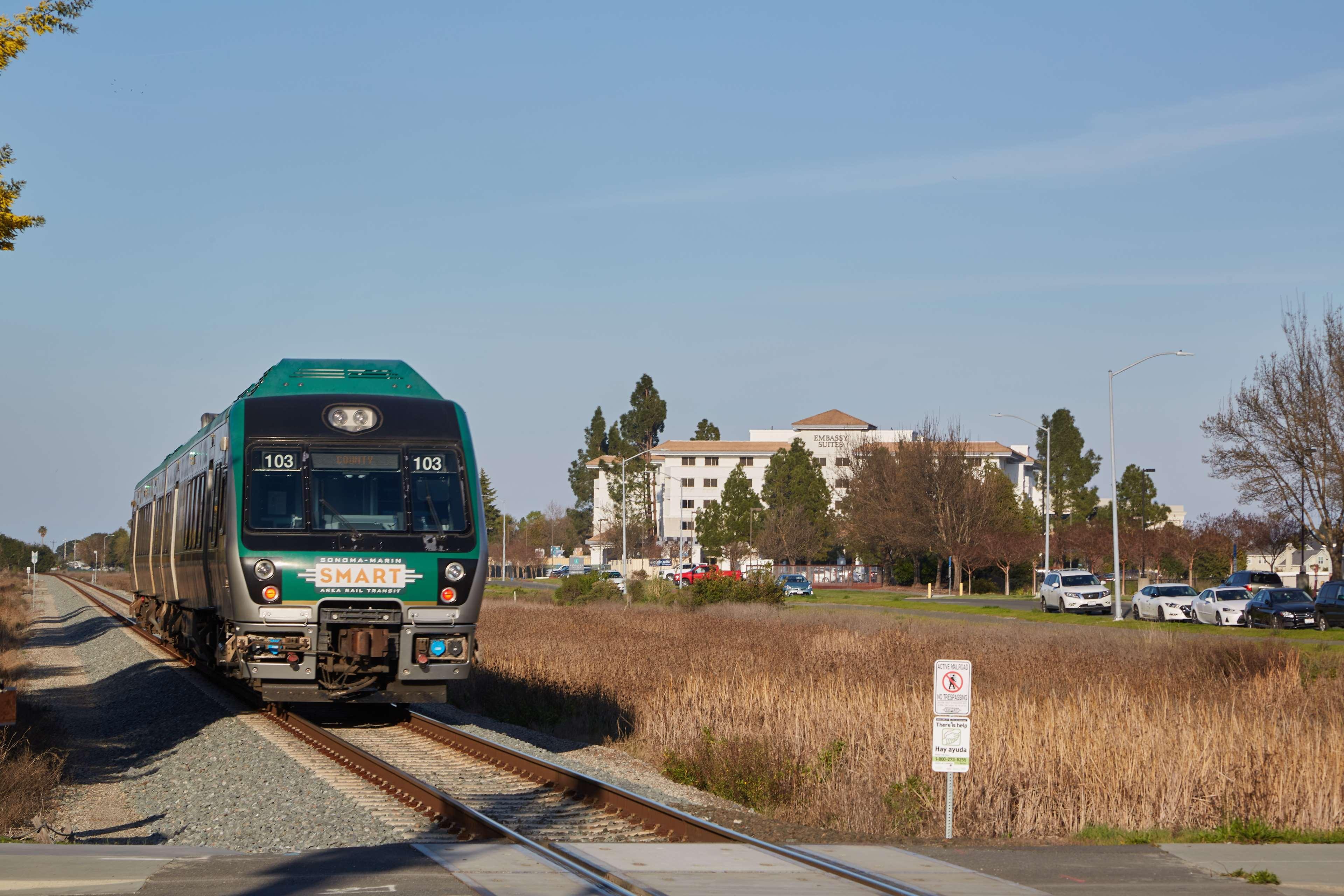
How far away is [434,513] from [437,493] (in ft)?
0.84

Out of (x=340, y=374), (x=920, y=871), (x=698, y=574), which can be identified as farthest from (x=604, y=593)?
(x=920, y=871)

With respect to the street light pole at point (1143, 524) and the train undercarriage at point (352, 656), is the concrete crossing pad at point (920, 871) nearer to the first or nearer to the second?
the train undercarriage at point (352, 656)

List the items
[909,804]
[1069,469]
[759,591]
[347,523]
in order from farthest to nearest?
[1069,469]
[759,591]
[347,523]
[909,804]

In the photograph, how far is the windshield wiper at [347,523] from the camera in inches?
569

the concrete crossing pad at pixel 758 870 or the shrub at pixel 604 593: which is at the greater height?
the shrub at pixel 604 593

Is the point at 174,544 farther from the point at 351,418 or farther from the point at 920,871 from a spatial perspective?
the point at 920,871

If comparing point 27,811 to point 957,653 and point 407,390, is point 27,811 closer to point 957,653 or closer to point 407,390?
point 407,390

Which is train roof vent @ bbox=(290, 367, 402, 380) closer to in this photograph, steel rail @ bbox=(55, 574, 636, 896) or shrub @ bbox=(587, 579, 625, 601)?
steel rail @ bbox=(55, 574, 636, 896)

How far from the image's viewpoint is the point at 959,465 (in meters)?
82.9

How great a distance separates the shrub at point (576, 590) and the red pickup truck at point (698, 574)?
12.3 feet

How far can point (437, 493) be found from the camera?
594 inches

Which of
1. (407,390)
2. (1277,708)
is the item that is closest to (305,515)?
(407,390)

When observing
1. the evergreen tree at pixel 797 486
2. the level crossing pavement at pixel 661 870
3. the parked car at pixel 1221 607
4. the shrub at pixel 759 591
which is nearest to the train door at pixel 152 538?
the level crossing pavement at pixel 661 870

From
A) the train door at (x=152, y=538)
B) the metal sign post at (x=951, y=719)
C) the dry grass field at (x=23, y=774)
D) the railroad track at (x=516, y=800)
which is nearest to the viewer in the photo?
the railroad track at (x=516, y=800)
